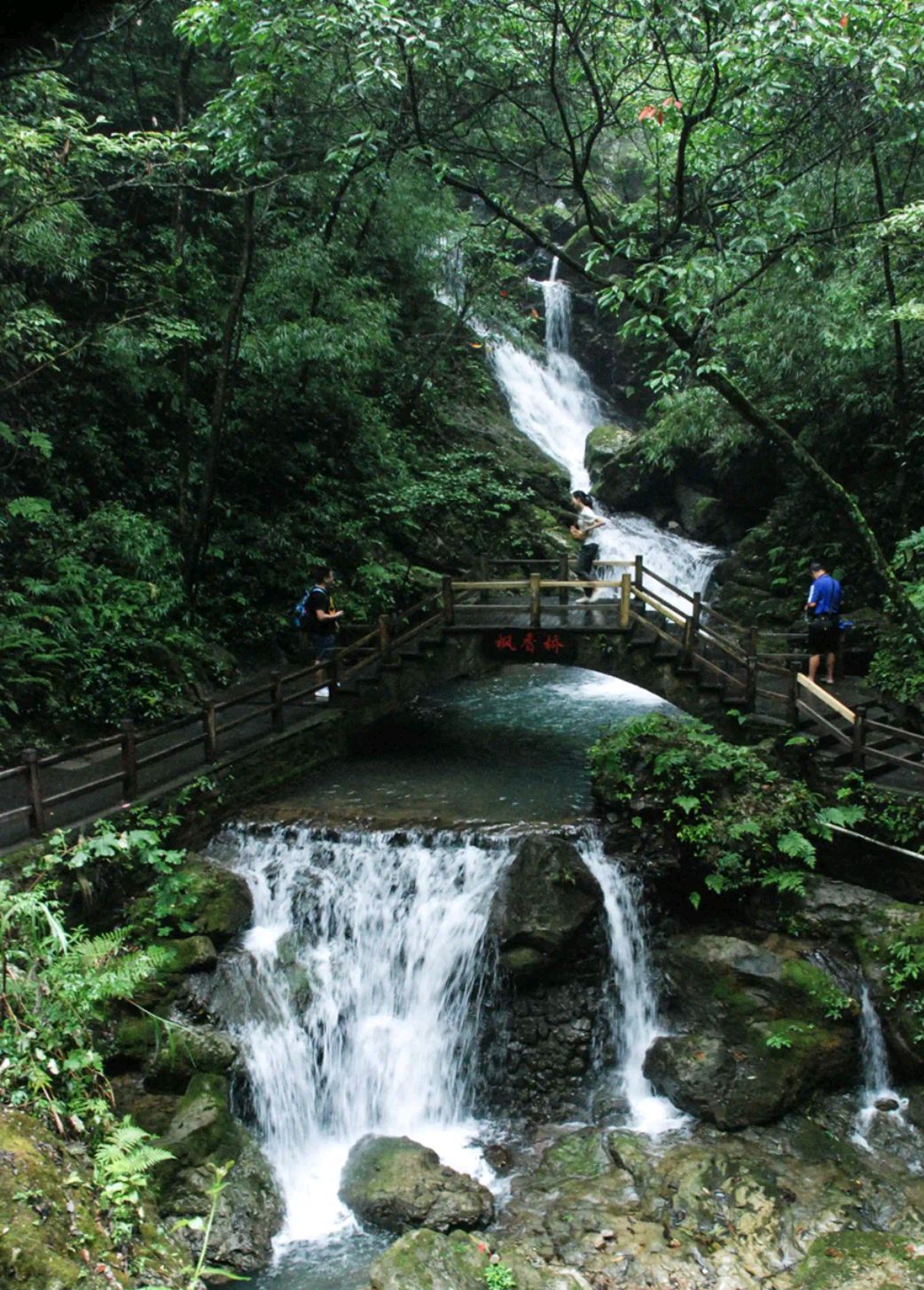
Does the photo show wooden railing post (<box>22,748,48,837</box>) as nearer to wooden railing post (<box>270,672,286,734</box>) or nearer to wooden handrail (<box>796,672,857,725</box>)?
wooden railing post (<box>270,672,286,734</box>)

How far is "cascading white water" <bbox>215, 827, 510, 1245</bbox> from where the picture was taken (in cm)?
872

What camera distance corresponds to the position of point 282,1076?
880 cm

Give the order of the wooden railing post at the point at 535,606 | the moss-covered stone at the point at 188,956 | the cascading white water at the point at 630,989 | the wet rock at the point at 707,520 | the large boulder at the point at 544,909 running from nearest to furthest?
the moss-covered stone at the point at 188,956 < the cascading white water at the point at 630,989 < the large boulder at the point at 544,909 < the wooden railing post at the point at 535,606 < the wet rock at the point at 707,520

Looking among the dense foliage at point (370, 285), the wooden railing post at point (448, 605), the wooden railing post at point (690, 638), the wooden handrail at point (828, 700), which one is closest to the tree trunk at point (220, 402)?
the dense foliage at point (370, 285)

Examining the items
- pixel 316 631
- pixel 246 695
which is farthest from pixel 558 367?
pixel 246 695

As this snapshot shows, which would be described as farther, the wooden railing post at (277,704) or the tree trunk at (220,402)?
the tree trunk at (220,402)

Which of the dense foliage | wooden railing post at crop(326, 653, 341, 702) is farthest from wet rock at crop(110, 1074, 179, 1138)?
wooden railing post at crop(326, 653, 341, 702)

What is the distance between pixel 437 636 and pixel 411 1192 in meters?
7.99

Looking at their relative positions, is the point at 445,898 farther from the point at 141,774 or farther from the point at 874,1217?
the point at 874,1217

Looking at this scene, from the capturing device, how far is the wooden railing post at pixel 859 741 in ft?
33.7

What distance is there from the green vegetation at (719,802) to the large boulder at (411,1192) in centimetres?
404

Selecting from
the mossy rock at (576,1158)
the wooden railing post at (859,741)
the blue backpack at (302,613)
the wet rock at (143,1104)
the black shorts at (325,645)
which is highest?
the blue backpack at (302,613)

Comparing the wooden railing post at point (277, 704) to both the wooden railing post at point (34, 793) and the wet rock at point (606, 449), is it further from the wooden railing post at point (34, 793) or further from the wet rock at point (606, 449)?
the wet rock at point (606, 449)

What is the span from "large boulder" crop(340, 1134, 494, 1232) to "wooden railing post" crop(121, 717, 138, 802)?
4.76 meters
